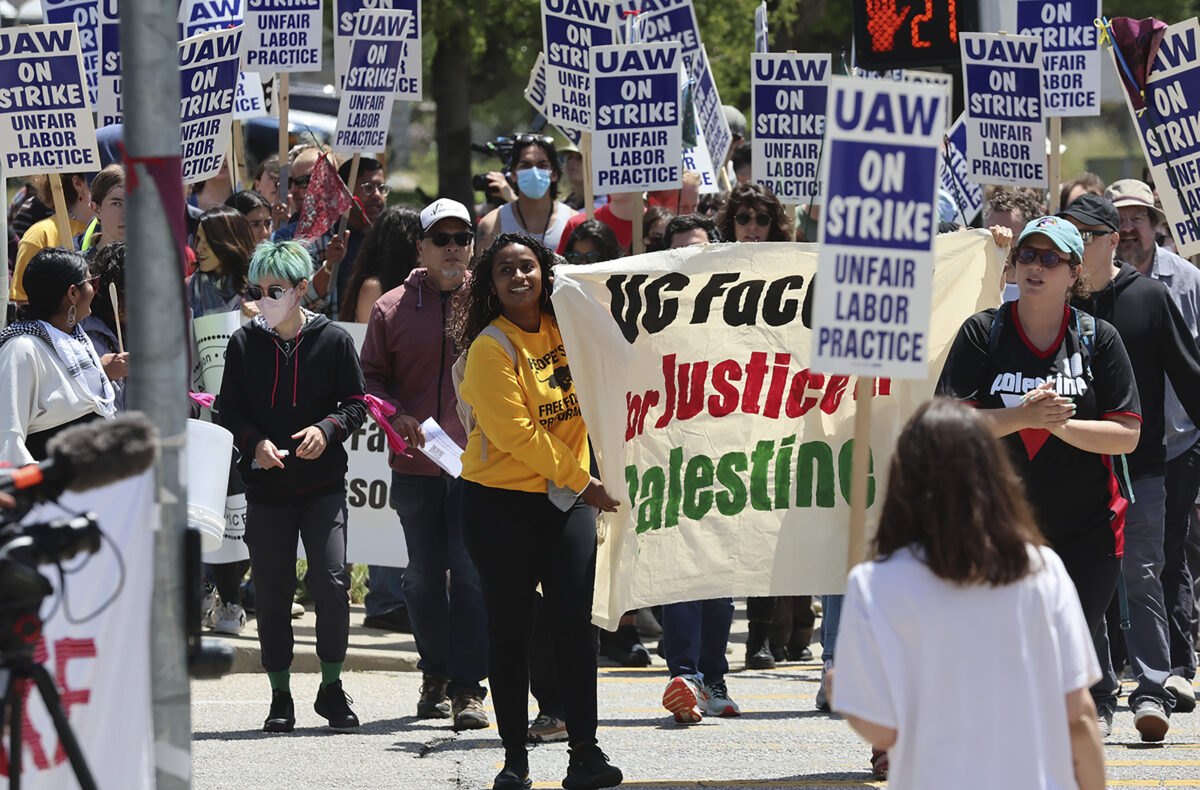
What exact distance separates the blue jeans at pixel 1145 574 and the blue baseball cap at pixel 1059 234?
1863mm

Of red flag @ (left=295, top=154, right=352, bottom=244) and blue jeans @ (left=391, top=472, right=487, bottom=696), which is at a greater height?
red flag @ (left=295, top=154, right=352, bottom=244)

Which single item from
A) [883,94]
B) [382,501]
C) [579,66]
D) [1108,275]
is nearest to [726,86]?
[579,66]

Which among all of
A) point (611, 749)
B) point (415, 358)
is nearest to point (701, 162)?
point (415, 358)

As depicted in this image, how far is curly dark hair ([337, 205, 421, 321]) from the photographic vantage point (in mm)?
8914

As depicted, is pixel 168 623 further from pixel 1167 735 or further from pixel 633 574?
pixel 1167 735

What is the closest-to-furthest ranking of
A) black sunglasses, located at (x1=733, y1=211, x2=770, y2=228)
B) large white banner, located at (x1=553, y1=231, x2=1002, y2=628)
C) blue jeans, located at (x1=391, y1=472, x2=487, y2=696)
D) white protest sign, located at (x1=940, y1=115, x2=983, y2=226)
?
large white banner, located at (x1=553, y1=231, x2=1002, y2=628) → blue jeans, located at (x1=391, y1=472, x2=487, y2=696) → black sunglasses, located at (x1=733, y1=211, x2=770, y2=228) → white protest sign, located at (x1=940, y1=115, x2=983, y2=226)

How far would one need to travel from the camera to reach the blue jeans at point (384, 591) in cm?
1020

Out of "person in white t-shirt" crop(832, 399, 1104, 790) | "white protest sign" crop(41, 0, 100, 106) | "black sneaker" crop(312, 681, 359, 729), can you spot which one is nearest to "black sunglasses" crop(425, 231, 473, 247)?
"black sneaker" crop(312, 681, 359, 729)

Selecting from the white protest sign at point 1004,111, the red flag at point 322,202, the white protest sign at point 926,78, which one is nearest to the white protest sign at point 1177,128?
the white protest sign at point 926,78

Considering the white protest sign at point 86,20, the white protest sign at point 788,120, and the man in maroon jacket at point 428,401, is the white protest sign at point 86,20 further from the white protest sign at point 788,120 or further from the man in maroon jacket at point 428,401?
the man in maroon jacket at point 428,401

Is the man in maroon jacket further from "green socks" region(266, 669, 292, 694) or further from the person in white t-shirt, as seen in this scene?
the person in white t-shirt

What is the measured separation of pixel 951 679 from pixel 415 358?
15.6ft

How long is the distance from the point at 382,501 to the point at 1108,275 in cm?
436

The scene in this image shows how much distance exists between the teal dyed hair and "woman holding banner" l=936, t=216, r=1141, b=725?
2.96 metres
